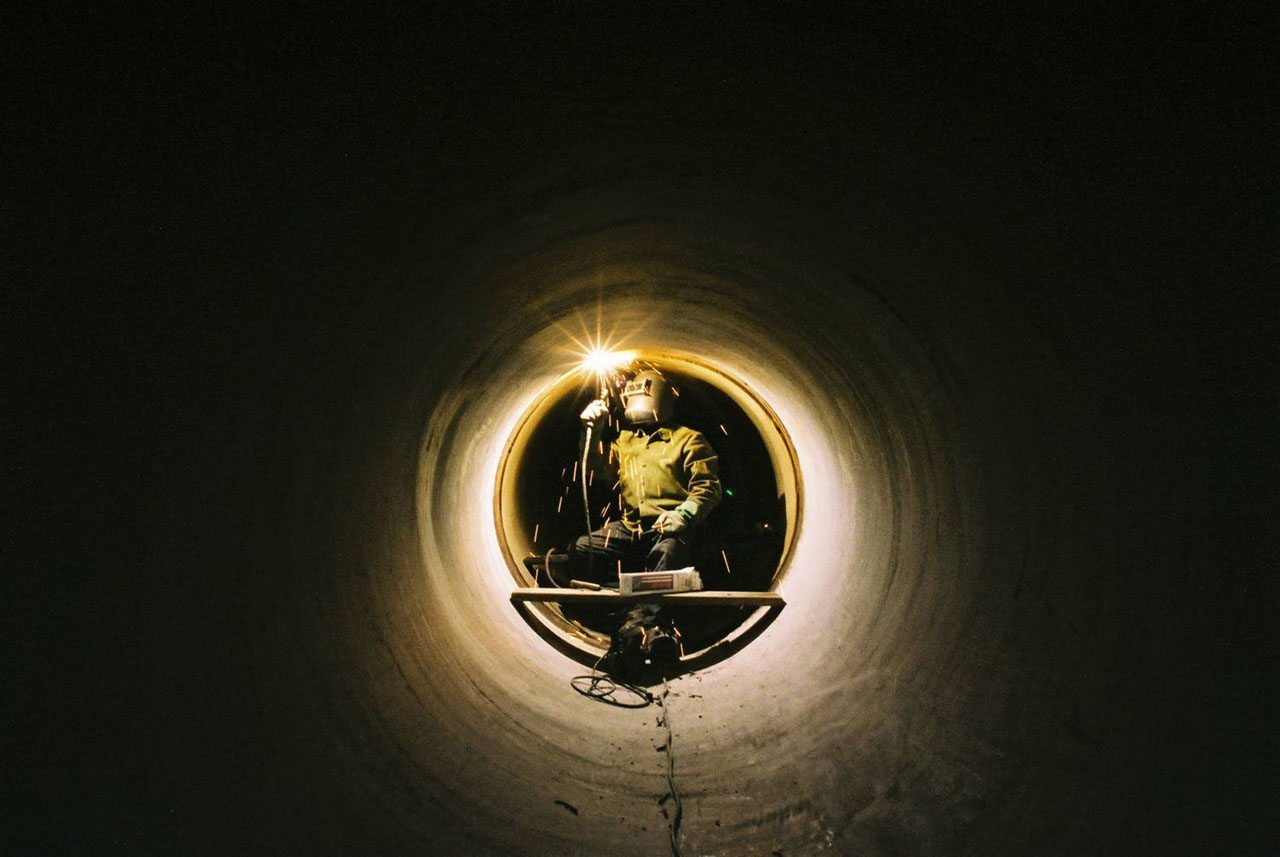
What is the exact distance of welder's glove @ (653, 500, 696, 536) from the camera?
182 inches

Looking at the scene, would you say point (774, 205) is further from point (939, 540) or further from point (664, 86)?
point (939, 540)

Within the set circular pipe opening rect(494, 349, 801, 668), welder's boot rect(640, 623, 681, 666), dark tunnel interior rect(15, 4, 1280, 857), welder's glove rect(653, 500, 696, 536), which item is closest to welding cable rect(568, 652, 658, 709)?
welder's boot rect(640, 623, 681, 666)

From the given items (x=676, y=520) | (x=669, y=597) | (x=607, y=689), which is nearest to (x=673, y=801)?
(x=607, y=689)

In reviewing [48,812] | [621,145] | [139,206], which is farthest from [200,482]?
[621,145]

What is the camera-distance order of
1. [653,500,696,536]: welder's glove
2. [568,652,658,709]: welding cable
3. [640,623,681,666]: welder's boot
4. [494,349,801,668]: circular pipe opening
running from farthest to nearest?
[653,500,696,536]: welder's glove → [494,349,801,668]: circular pipe opening → [640,623,681,666]: welder's boot → [568,652,658,709]: welding cable

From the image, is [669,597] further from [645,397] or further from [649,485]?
[645,397]

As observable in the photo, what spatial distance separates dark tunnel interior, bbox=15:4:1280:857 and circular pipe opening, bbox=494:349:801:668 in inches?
76.2

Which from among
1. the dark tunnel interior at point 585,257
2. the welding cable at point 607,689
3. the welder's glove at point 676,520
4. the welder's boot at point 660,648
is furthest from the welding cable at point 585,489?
the dark tunnel interior at point 585,257

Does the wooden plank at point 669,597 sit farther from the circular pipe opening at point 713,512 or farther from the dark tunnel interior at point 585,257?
the dark tunnel interior at point 585,257

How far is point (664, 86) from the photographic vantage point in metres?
1.52

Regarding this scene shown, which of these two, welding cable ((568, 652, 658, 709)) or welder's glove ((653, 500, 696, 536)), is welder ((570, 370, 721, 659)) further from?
welding cable ((568, 652, 658, 709))

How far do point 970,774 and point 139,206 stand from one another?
239cm

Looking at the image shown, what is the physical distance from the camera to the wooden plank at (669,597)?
3719mm

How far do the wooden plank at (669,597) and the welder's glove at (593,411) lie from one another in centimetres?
151
